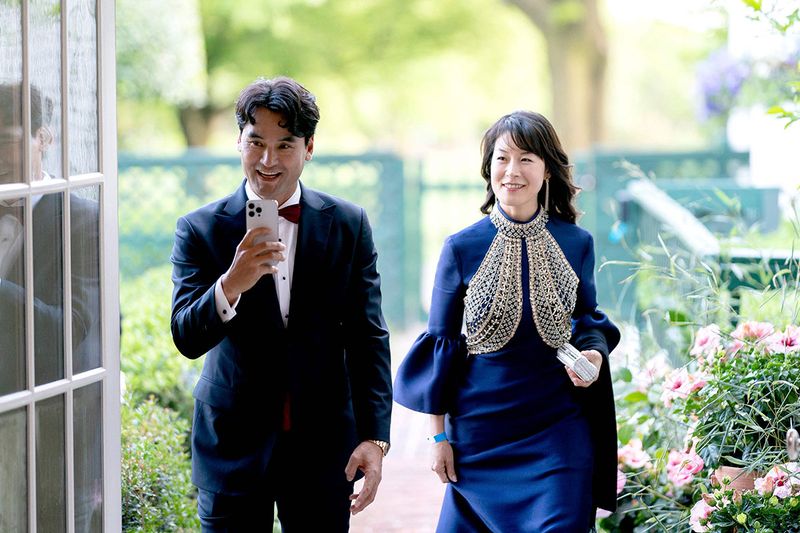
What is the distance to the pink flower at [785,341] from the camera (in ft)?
13.1

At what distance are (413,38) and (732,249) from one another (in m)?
12.4

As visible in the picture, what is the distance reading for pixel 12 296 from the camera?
297cm

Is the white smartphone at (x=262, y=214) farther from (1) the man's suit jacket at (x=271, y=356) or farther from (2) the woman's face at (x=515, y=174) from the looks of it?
(2) the woman's face at (x=515, y=174)

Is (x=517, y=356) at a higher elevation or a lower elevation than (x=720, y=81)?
lower

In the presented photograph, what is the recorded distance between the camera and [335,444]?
10.1 feet

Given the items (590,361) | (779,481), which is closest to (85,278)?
(590,361)

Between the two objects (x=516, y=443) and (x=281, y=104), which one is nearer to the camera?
(x=281, y=104)

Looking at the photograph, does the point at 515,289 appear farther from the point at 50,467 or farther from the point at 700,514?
the point at 50,467

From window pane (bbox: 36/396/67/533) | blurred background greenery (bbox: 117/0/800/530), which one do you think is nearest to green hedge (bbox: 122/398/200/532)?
blurred background greenery (bbox: 117/0/800/530)

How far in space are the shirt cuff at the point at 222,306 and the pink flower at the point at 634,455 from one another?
2.08 metres

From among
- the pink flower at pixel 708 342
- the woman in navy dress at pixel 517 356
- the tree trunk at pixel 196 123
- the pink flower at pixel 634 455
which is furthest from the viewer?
the tree trunk at pixel 196 123

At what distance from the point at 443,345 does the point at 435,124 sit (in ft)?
64.4

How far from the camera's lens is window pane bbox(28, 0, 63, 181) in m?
2.99

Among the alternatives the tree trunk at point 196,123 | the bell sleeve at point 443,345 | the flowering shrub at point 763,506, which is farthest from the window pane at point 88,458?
the tree trunk at point 196,123
